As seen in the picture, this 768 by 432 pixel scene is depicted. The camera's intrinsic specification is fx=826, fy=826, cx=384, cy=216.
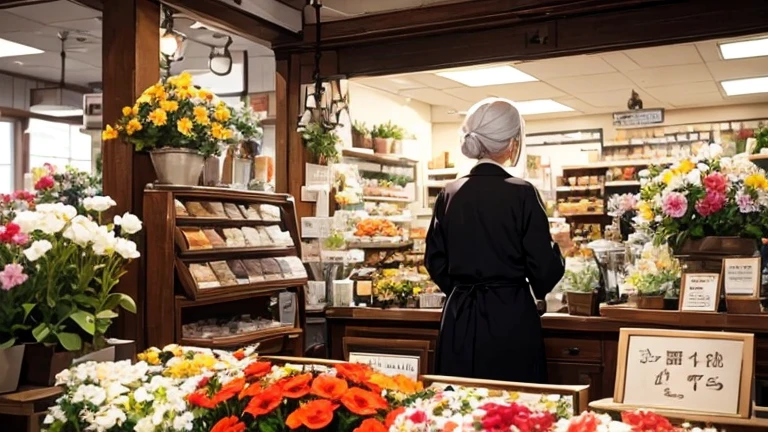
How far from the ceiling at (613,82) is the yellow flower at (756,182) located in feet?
13.3

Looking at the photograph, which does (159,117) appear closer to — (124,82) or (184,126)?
(184,126)

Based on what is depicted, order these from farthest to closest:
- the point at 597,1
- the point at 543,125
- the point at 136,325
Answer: the point at 543,125 → the point at 597,1 → the point at 136,325

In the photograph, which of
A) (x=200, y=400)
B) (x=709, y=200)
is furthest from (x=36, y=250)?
(x=709, y=200)

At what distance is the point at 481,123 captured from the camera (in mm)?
3461

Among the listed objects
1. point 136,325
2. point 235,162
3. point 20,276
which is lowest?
point 136,325

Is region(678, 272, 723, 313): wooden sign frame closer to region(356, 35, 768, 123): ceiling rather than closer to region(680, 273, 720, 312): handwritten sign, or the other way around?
region(680, 273, 720, 312): handwritten sign

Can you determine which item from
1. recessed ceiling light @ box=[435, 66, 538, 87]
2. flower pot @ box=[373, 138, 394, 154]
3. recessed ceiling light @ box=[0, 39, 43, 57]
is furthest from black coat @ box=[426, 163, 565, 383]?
recessed ceiling light @ box=[0, 39, 43, 57]

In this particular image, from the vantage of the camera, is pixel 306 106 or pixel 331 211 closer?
pixel 306 106

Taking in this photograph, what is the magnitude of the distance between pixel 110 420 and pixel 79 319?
3.79ft

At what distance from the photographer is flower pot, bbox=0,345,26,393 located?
2.73 metres

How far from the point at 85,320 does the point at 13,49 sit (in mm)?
6536

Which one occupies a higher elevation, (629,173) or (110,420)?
(629,173)

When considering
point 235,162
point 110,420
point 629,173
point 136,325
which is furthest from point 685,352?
point 629,173

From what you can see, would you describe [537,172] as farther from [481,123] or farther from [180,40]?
[481,123]
